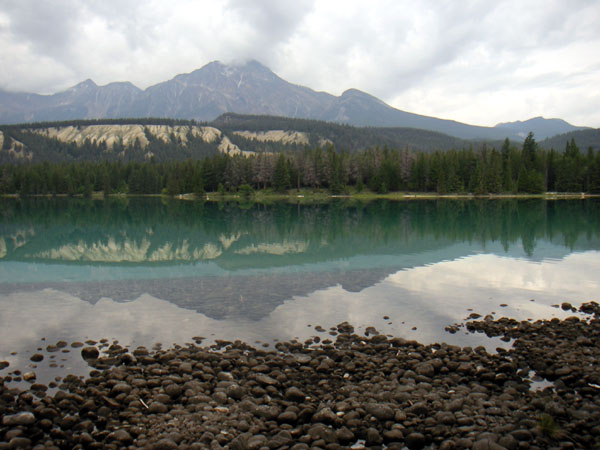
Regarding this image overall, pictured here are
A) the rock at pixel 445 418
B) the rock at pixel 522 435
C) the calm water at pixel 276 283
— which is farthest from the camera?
the calm water at pixel 276 283

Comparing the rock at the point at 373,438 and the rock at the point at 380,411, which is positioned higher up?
the rock at the point at 380,411

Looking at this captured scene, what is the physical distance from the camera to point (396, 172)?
135 metres

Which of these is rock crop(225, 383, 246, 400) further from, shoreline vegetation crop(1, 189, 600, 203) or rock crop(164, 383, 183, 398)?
shoreline vegetation crop(1, 189, 600, 203)

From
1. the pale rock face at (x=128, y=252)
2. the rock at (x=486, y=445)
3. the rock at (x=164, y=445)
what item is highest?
the pale rock face at (x=128, y=252)

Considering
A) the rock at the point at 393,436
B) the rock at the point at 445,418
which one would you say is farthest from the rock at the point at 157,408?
the rock at the point at 445,418

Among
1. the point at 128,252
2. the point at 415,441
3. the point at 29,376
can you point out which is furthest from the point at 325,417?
the point at 128,252

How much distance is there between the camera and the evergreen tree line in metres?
124

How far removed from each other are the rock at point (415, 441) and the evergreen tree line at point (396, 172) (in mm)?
126008

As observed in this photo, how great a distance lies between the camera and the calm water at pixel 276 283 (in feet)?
54.9

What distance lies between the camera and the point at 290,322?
17.2 m

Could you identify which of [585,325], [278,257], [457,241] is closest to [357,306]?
[585,325]

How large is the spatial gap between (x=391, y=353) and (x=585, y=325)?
8167mm

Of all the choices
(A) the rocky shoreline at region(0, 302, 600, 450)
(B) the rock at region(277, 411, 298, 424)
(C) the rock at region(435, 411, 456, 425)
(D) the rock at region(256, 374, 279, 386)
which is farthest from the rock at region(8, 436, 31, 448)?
(C) the rock at region(435, 411, 456, 425)

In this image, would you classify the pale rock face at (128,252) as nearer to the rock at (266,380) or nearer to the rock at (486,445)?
the rock at (266,380)
